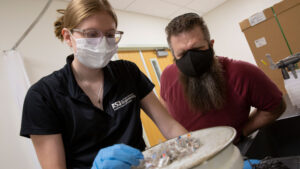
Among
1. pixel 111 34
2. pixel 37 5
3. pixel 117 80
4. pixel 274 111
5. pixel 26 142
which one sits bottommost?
pixel 274 111

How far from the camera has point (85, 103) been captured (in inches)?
29.9

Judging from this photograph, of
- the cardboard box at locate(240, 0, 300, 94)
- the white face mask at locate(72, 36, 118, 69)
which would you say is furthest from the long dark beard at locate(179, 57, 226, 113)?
the cardboard box at locate(240, 0, 300, 94)

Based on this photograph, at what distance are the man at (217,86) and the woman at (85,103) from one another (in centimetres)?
35

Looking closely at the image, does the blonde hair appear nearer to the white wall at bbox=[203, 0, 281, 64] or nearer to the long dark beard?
the long dark beard

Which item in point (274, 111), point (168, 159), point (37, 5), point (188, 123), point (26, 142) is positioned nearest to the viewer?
point (168, 159)

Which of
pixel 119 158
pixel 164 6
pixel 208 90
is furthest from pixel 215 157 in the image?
pixel 164 6

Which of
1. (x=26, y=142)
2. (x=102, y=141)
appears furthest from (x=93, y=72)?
(x=26, y=142)

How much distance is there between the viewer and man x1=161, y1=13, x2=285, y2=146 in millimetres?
1094

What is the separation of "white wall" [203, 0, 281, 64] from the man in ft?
10.6

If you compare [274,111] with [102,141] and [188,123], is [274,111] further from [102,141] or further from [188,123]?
[102,141]

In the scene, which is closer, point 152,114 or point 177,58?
point 152,114

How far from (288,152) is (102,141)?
2.16 feet

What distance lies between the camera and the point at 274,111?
3.59 feet

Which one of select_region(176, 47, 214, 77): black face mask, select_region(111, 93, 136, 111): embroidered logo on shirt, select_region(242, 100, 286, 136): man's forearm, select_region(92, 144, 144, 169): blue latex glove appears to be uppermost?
select_region(176, 47, 214, 77): black face mask
